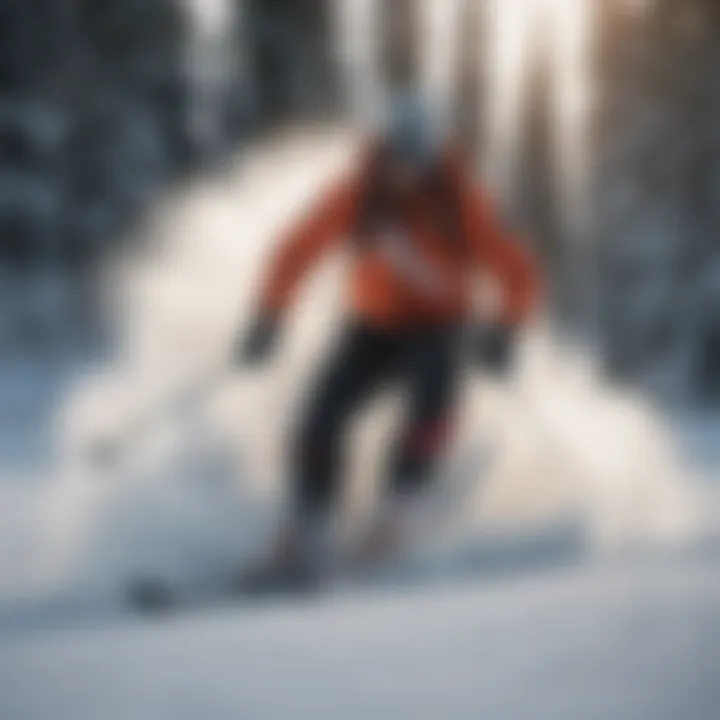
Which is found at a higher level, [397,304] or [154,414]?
[397,304]

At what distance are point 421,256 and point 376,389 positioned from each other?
165 mm

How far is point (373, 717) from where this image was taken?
1.35 meters

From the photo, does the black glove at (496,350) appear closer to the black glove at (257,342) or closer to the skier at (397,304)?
the skier at (397,304)

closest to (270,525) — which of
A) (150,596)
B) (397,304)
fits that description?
(150,596)

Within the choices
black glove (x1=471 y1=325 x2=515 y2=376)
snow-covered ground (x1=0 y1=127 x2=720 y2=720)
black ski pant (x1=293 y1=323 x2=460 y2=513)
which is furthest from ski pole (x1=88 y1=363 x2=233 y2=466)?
black glove (x1=471 y1=325 x2=515 y2=376)

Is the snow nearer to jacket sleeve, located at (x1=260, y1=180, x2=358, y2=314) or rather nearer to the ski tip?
the ski tip

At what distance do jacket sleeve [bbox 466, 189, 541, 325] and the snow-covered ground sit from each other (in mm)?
69

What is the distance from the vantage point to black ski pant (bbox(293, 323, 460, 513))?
133 cm

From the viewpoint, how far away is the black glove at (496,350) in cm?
137

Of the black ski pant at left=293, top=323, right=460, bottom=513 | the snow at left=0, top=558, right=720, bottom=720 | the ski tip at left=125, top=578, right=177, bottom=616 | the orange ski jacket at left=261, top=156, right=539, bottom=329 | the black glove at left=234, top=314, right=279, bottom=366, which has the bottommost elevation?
the snow at left=0, top=558, right=720, bottom=720

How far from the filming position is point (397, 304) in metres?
1.35

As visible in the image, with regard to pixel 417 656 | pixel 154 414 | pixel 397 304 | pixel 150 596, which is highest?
pixel 397 304

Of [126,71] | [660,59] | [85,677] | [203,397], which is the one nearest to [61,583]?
[85,677]

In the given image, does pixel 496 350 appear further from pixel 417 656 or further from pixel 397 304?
pixel 417 656
